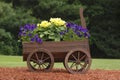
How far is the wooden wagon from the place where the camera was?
813 centimetres

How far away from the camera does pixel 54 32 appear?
835 centimetres

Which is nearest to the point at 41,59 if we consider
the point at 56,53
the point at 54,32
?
the point at 56,53

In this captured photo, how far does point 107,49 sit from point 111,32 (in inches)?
75.4

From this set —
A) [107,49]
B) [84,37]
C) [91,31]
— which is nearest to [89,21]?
[91,31]

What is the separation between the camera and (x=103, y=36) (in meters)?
30.5

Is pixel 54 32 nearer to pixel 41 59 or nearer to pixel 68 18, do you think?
pixel 41 59

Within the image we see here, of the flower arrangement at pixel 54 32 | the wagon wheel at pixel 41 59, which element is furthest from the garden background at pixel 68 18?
the wagon wheel at pixel 41 59

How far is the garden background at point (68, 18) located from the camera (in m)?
26.9

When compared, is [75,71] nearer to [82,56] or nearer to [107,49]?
[82,56]

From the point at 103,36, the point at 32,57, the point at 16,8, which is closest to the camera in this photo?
the point at 32,57

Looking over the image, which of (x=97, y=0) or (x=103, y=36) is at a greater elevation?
(x=97, y=0)

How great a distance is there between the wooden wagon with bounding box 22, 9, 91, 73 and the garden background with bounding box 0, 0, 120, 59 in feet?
53.8

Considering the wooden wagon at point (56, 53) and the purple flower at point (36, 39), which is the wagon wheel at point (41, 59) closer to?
the wooden wagon at point (56, 53)

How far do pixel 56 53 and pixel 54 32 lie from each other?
47 cm
